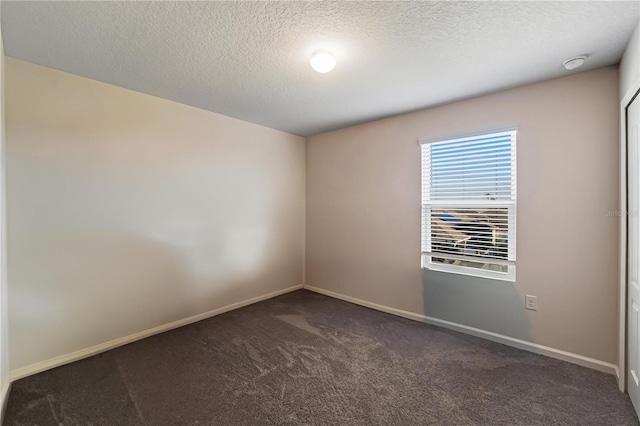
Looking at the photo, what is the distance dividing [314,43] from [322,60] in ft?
0.40

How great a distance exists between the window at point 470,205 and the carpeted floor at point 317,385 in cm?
78

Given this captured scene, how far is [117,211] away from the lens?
2.65m

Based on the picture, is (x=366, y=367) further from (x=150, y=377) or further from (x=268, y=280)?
(x=268, y=280)

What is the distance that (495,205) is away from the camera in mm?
2750

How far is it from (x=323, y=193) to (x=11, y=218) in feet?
10.6

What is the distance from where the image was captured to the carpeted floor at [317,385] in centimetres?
180

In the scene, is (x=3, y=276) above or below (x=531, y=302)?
above

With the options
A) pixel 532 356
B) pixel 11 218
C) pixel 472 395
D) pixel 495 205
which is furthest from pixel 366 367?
pixel 11 218

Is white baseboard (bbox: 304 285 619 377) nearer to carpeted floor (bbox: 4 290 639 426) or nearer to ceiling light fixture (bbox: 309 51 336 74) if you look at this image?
carpeted floor (bbox: 4 290 639 426)

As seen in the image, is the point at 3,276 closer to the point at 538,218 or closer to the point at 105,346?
the point at 105,346

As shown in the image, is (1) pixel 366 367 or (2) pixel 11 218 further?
(1) pixel 366 367

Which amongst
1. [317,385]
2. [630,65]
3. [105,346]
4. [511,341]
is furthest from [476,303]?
[105,346]

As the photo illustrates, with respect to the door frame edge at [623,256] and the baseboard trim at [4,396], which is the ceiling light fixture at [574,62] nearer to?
the door frame edge at [623,256]

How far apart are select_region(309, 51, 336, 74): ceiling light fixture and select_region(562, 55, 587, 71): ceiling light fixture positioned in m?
1.80
